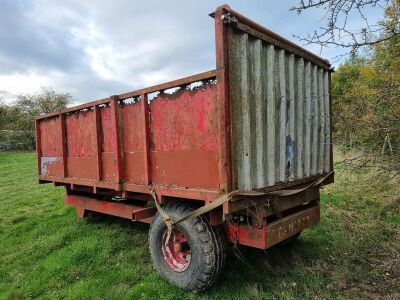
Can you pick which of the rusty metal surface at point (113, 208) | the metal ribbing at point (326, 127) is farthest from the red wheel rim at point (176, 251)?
the metal ribbing at point (326, 127)

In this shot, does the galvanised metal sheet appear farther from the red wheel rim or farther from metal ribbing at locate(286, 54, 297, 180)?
the red wheel rim

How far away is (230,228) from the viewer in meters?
3.73

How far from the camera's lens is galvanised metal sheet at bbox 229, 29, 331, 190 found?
11.1ft

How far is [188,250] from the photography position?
4.09 metres

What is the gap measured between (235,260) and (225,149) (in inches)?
77.0

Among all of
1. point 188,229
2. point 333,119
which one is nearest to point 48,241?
point 188,229

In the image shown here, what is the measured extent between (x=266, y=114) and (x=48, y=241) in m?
4.33

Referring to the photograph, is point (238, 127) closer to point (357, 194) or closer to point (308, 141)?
point (308, 141)

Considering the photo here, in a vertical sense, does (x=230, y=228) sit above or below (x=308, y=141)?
below

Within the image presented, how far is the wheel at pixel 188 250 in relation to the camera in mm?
3680

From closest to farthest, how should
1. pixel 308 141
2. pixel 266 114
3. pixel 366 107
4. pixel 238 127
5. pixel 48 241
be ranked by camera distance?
pixel 238 127
pixel 266 114
pixel 366 107
pixel 308 141
pixel 48 241

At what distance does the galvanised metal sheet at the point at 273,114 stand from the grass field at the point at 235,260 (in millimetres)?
1088

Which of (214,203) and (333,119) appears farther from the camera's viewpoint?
(333,119)

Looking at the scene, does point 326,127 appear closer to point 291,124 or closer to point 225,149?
point 291,124
